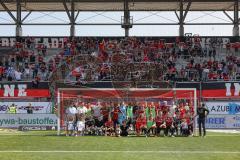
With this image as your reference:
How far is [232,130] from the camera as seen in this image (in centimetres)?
3425

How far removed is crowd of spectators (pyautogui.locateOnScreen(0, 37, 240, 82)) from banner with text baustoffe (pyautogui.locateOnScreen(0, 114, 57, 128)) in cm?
666

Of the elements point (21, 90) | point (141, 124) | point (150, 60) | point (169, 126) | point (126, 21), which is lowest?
point (169, 126)

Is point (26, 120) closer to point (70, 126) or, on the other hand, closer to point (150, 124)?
point (70, 126)

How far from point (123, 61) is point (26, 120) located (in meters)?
12.5

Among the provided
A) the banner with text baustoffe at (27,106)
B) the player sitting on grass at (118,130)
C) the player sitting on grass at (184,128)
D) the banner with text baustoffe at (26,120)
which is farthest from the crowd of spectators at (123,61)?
the player sitting on grass at (118,130)

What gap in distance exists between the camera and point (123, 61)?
4469 cm

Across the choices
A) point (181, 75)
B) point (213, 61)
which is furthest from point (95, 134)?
point (213, 61)

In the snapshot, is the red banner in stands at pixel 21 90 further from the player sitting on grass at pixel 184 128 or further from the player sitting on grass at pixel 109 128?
the player sitting on grass at pixel 184 128

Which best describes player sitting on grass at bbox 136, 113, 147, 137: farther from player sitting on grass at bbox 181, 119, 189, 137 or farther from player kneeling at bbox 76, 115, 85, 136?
player kneeling at bbox 76, 115, 85, 136

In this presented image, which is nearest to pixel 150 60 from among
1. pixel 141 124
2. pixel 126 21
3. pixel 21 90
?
pixel 126 21

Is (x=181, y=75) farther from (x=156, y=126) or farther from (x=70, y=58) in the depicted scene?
(x=156, y=126)

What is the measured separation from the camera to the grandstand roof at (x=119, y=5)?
5022cm

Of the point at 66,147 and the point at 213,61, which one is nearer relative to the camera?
the point at 66,147

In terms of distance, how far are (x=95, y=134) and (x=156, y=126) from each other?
3.15 metres
